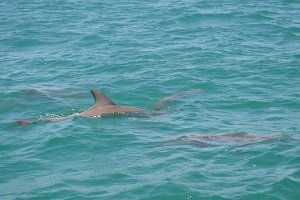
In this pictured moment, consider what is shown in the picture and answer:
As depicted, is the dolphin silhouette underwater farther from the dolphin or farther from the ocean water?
the ocean water

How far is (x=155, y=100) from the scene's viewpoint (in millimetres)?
17156

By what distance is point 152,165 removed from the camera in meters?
12.2

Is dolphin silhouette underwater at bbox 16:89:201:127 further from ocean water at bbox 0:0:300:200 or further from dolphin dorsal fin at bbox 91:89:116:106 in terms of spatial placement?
ocean water at bbox 0:0:300:200

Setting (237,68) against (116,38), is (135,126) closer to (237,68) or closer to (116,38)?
(237,68)

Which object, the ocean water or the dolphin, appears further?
the dolphin

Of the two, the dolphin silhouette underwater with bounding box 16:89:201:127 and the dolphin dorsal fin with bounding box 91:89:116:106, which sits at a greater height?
the dolphin dorsal fin with bounding box 91:89:116:106

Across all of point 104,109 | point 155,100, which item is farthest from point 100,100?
point 155,100

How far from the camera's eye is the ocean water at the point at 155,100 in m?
11.4

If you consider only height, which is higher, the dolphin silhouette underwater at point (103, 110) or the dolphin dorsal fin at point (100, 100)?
the dolphin dorsal fin at point (100, 100)

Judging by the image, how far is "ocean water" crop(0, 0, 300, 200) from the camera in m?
11.4

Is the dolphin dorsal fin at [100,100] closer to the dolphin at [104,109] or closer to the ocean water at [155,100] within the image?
the dolphin at [104,109]

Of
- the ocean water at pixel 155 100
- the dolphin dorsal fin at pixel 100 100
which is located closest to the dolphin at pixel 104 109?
the dolphin dorsal fin at pixel 100 100

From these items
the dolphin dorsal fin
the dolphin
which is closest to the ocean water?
the dolphin

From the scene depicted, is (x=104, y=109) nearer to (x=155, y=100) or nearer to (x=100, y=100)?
(x=100, y=100)
